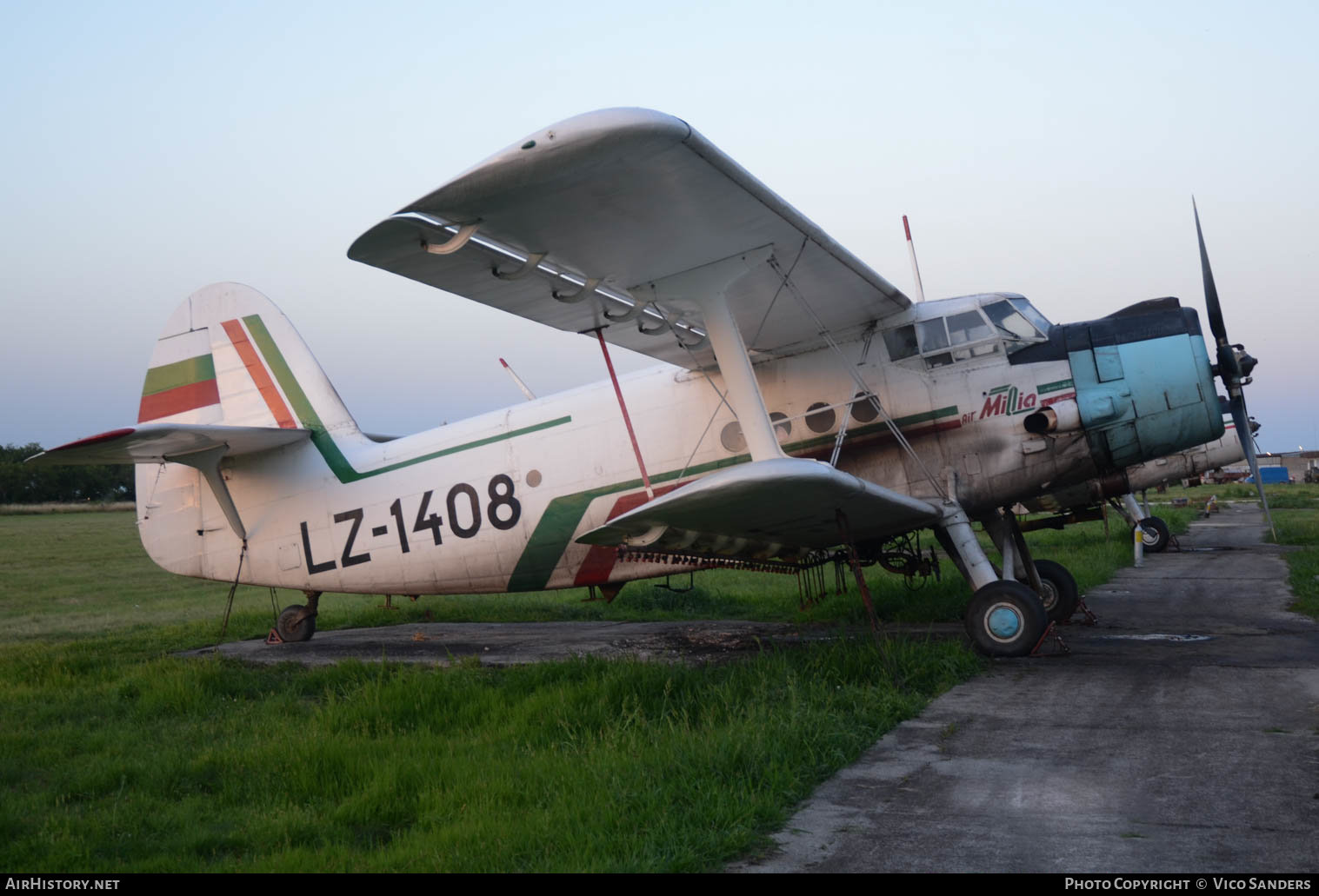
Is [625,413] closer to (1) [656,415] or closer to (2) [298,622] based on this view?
(1) [656,415]

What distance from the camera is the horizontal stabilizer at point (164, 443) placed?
28.2 feet

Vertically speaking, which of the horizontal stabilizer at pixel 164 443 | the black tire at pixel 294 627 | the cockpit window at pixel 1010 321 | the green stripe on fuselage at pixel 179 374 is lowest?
the black tire at pixel 294 627

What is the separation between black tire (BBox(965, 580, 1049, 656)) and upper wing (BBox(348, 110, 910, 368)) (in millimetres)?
2709

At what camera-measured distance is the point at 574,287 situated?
7.63 meters

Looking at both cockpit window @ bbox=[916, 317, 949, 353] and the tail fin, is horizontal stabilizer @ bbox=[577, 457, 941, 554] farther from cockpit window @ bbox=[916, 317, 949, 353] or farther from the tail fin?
the tail fin

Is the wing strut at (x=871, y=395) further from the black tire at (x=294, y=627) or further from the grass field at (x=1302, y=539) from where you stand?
the black tire at (x=294, y=627)

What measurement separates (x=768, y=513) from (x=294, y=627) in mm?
6976

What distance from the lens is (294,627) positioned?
11.2 metres

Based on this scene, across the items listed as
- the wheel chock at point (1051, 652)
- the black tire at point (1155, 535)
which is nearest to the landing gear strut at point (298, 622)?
the wheel chock at point (1051, 652)

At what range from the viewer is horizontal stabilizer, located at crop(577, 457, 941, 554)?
20.2 ft

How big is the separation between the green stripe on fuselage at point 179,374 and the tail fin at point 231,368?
0.04 feet

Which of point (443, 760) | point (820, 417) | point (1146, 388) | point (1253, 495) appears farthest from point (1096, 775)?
point (1253, 495)

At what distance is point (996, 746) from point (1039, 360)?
4.32 m
